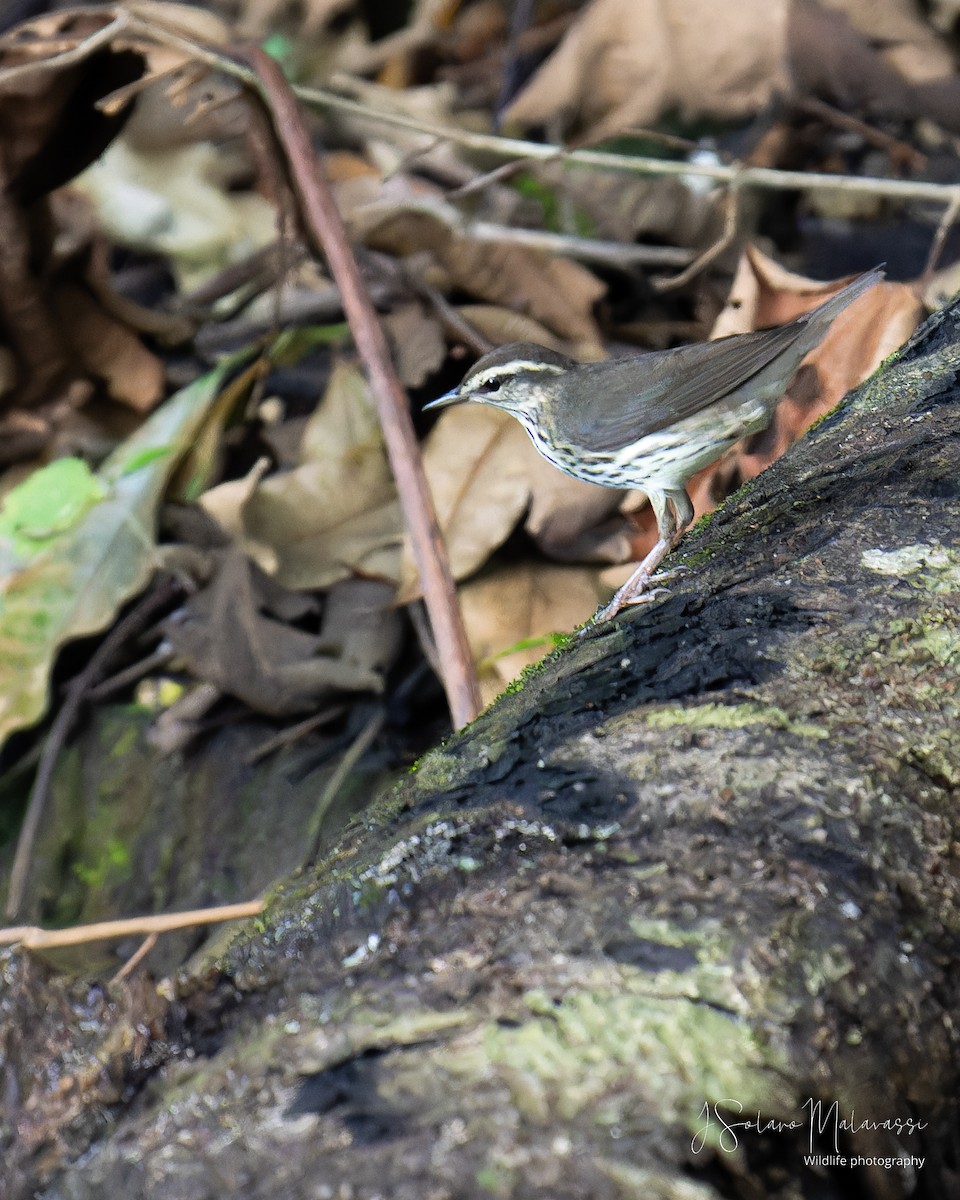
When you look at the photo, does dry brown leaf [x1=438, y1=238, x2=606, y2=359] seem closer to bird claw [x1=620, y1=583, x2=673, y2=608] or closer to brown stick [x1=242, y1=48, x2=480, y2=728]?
brown stick [x1=242, y1=48, x2=480, y2=728]

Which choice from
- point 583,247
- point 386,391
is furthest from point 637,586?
point 583,247

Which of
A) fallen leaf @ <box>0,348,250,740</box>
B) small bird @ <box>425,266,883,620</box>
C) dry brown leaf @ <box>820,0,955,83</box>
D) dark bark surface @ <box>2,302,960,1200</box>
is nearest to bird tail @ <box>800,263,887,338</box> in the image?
small bird @ <box>425,266,883,620</box>

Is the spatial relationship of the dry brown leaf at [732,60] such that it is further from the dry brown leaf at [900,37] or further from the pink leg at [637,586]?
the pink leg at [637,586]

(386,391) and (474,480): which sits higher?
(386,391)

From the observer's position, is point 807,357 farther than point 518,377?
Yes

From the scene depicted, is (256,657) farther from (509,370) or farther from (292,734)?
(509,370)

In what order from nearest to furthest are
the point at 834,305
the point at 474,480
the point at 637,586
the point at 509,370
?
1. the point at 637,586
2. the point at 834,305
3. the point at 509,370
4. the point at 474,480
